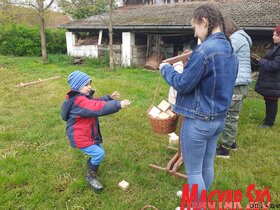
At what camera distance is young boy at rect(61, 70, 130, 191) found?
276 cm

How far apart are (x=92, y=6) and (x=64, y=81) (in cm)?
613

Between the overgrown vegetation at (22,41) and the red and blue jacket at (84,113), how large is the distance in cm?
1638

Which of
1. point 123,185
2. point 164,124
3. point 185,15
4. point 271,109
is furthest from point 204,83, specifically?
point 185,15

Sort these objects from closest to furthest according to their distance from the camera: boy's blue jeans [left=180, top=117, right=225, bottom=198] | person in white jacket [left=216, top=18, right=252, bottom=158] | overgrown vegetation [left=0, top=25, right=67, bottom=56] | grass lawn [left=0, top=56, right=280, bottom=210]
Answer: boy's blue jeans [left=180, top=117, right=225, bottom=198] < grass lawn [left=0, top=56, right=280, bottom=210] < person in white jacket [left=216, top=18, right=252, bottom=158] < overgrown vegetation [left=0, top=25, right=67, bottom=56]

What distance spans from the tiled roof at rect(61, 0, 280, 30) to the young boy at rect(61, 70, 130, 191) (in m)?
8.44

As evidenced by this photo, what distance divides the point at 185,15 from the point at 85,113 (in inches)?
430

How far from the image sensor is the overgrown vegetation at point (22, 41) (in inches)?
685

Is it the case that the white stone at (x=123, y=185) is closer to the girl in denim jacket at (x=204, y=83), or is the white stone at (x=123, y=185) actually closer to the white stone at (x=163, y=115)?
the white stone at (x=163, y=115)

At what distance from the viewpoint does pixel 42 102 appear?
21.2 ft

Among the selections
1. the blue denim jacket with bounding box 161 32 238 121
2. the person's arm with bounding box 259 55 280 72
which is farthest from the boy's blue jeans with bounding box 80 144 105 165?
the person's arm with bounding box 259 55 280 72

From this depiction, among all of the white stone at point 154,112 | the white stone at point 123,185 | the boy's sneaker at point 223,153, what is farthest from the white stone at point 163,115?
the boy's sneaker at point 223,153

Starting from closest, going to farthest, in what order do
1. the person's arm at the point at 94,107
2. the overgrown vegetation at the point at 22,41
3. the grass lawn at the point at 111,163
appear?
the person's arm at the point at 94,107 → the grass lawn at the point at 111,163 → the overgrown vegetation at the point at 22,41

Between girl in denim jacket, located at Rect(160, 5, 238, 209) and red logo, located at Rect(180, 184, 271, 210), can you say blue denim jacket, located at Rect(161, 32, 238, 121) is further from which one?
red logo, located at Rect(180, 184, 271, 210)

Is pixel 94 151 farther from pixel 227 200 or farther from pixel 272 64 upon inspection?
pixel 272 64
